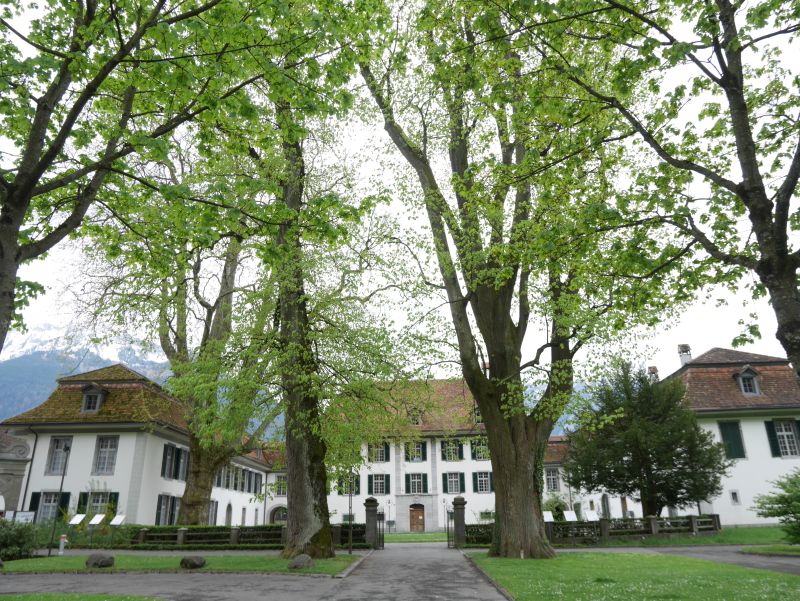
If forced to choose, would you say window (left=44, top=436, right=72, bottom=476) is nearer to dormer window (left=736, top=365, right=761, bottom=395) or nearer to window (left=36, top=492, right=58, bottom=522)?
window (left=36, top=492, right=58, bottom=522)

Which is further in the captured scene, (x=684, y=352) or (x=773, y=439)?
(x=684, y=352)

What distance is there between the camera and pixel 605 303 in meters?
15.6

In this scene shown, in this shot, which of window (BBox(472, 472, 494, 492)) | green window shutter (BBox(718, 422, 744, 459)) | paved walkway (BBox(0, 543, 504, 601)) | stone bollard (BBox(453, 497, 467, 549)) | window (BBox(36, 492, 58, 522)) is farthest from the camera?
window (BBox(472, 472, 494, 492))

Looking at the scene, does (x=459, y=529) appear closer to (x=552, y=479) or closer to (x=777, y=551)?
(x=777, y=551)

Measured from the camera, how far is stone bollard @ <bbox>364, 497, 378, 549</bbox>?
78.9 feet

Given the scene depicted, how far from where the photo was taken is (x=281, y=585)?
11438mm

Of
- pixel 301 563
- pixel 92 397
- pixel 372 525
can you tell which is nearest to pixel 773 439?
pixel 372 525

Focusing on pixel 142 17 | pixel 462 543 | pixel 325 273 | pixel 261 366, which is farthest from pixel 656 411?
pixel 142 17

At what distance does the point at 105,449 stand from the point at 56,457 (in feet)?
8.34

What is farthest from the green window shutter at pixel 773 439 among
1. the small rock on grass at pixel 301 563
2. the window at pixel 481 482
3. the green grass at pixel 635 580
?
the small rock on grass at pixel 301 563

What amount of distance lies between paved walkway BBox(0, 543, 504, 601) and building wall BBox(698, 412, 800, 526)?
23.2m

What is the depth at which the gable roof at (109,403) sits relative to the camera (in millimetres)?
30422

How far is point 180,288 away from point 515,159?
12.4 metres

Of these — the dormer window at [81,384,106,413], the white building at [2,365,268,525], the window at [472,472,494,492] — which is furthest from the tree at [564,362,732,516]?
the dormer window at [81,384,106,413]
